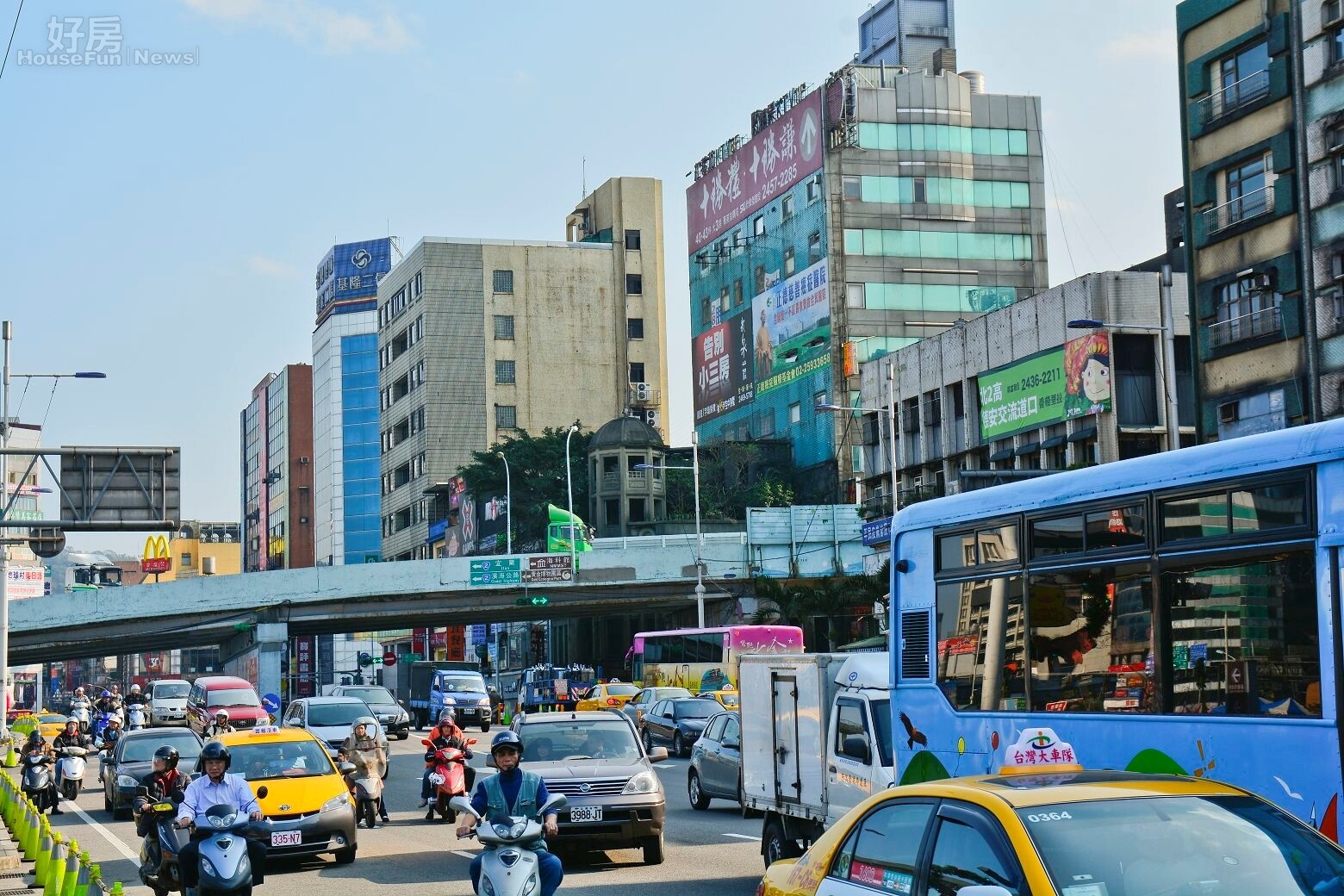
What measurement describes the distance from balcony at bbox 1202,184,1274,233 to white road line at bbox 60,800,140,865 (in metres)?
34.9

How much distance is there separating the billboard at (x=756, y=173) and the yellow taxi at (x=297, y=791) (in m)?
77.5

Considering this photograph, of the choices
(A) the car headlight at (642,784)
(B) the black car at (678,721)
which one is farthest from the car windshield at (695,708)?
(A) the car headlight at (642,784)

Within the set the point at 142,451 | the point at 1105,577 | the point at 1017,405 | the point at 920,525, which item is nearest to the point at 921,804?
the point at 1105,577

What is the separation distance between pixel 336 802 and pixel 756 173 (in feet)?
283

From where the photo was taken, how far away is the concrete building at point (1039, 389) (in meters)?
62.3

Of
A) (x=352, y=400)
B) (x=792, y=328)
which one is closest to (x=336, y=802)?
(x=792, y=328)

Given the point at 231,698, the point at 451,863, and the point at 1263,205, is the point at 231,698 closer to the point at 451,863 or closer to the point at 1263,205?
the point at 451,863

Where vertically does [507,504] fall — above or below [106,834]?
above

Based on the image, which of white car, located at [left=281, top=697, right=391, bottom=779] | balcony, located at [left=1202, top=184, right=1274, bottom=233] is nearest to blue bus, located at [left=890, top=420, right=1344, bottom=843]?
white car, located at [left=281, top=697, right=391, bottom=779]

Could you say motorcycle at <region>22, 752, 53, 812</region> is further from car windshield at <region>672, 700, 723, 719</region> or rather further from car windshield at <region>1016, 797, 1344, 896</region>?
car windshield at <region>1016, 797, 1344, 896</region>

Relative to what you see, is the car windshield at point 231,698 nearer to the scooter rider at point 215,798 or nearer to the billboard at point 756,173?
the scooter rider at point 215,798

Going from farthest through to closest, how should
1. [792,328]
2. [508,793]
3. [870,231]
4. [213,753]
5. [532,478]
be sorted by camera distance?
1. [532,478]
2. [792,328]
3. [870,231]
4. [213,753]
5. [508,793]

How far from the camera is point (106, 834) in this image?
24.5 metres

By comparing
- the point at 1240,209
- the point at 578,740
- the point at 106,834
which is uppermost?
the point at 1240,209
